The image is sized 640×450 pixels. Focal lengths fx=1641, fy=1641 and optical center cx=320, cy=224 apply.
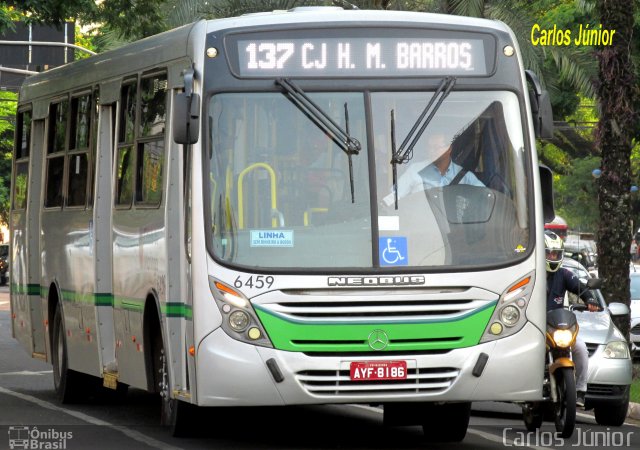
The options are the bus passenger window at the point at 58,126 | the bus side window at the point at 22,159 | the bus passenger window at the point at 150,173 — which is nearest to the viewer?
the bus passenger window at the point at 150,173

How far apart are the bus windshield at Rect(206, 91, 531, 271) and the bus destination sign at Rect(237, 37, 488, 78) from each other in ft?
0.55

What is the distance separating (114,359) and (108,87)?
2.34m

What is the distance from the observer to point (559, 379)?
1280cm

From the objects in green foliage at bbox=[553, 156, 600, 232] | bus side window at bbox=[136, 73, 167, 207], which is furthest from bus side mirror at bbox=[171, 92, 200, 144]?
green foliage at bbox=[553, 156, 600, 232]

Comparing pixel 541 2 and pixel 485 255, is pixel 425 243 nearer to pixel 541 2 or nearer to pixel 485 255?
pixel 485 255

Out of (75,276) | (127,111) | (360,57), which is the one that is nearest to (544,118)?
(360,57)

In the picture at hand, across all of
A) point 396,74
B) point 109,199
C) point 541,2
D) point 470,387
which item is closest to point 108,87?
point 109,199

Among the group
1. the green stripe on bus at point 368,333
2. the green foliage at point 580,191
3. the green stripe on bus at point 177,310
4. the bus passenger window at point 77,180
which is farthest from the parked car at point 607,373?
the green foliage at point 580,191

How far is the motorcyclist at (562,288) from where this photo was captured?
1324 cm

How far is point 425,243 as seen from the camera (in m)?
11.1

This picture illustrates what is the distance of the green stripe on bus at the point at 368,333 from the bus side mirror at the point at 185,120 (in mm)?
1215

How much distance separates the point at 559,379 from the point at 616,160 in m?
7.63

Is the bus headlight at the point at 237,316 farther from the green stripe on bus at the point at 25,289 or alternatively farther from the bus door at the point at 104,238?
the green stripe on bus at the point at 25,289

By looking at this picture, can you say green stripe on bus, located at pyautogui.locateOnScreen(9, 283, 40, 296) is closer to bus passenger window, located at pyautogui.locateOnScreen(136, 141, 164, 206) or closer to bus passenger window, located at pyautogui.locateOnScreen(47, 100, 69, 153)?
bus passenger window, located at pyautogui.locateOnScreen(47, 100, 69, 153)
